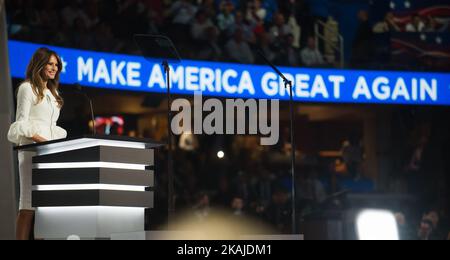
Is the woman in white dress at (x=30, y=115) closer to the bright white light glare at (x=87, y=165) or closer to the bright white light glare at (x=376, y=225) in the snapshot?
the bright white light glare at (x=87, y=165)

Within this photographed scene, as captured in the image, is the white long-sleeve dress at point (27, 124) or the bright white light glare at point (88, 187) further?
the white long-sleeve dress at point (27, 124)

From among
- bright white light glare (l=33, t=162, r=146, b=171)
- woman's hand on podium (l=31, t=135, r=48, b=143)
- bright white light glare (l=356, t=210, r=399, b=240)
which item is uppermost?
woman's hand on podium (l=31, t=135, r=48, b=143)

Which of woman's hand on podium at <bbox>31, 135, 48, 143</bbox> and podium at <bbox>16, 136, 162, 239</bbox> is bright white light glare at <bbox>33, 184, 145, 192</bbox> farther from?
woman's hand on podium at <bbox>31, 135, 48, 143</bbox>

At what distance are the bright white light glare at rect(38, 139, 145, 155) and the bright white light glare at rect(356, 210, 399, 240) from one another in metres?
3.51

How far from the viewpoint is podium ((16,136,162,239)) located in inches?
180

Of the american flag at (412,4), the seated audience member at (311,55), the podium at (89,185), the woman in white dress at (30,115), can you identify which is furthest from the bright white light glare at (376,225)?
the american flag at (412,4)

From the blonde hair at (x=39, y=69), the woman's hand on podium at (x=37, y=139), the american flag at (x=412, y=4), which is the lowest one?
the woman's hand on podium at (x=37, y=139)

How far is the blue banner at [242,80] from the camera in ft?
36.0

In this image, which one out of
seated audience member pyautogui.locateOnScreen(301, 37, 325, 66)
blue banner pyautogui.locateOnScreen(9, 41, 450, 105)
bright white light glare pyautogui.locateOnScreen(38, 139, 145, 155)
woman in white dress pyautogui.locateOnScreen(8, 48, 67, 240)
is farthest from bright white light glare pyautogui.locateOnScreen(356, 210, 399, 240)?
seated audience member pyautogui.locateOnScreen(301, 37, 325, 66)

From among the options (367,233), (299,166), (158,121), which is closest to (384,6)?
(299,166)

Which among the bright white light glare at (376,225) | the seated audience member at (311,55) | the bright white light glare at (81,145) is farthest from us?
the seated audience member at (311,55)

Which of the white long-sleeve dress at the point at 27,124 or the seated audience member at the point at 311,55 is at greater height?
the seated audience member at the point at 311,55
